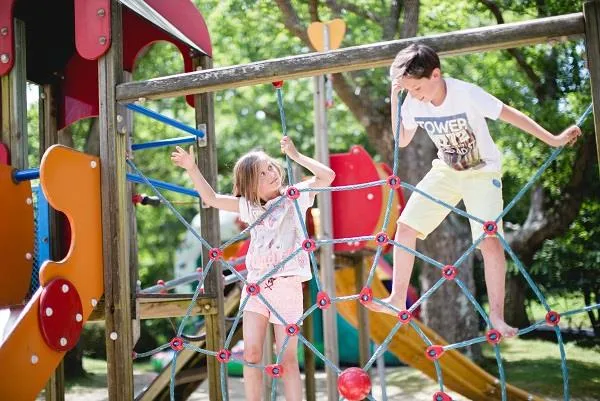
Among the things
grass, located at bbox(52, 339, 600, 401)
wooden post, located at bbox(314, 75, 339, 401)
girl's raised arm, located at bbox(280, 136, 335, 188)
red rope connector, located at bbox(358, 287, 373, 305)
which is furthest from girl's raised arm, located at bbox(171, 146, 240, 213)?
grass, located at bbox(52, 339, 600, 401)

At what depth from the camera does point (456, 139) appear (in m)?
2.72

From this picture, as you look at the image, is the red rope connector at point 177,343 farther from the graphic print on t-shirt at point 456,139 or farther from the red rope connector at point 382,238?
the graphic print on t-shirt at point 456,139

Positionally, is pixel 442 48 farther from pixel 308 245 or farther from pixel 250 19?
pixel 250 19

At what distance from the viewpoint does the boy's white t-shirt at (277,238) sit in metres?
2.98

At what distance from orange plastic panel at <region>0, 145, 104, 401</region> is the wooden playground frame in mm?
55

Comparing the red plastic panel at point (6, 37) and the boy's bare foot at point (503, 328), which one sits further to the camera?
the red plastic panel at point (6, 37)

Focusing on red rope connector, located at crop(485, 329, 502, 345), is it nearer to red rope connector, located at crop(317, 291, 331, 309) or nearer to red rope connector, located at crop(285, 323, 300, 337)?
red rope connector, located at crop(317, 291, 331, 309)

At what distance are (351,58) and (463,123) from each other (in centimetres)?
48

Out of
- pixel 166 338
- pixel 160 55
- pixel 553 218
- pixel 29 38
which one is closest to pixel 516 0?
pixel 553 218

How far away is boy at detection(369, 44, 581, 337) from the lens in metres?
2.59

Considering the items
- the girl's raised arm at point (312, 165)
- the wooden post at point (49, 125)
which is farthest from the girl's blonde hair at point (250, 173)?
the wooden post at point (49, 125)

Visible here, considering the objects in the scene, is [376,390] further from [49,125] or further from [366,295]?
[366,295]

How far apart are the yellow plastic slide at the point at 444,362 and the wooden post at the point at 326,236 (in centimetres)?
74

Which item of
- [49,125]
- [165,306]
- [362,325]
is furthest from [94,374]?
[165,306]
